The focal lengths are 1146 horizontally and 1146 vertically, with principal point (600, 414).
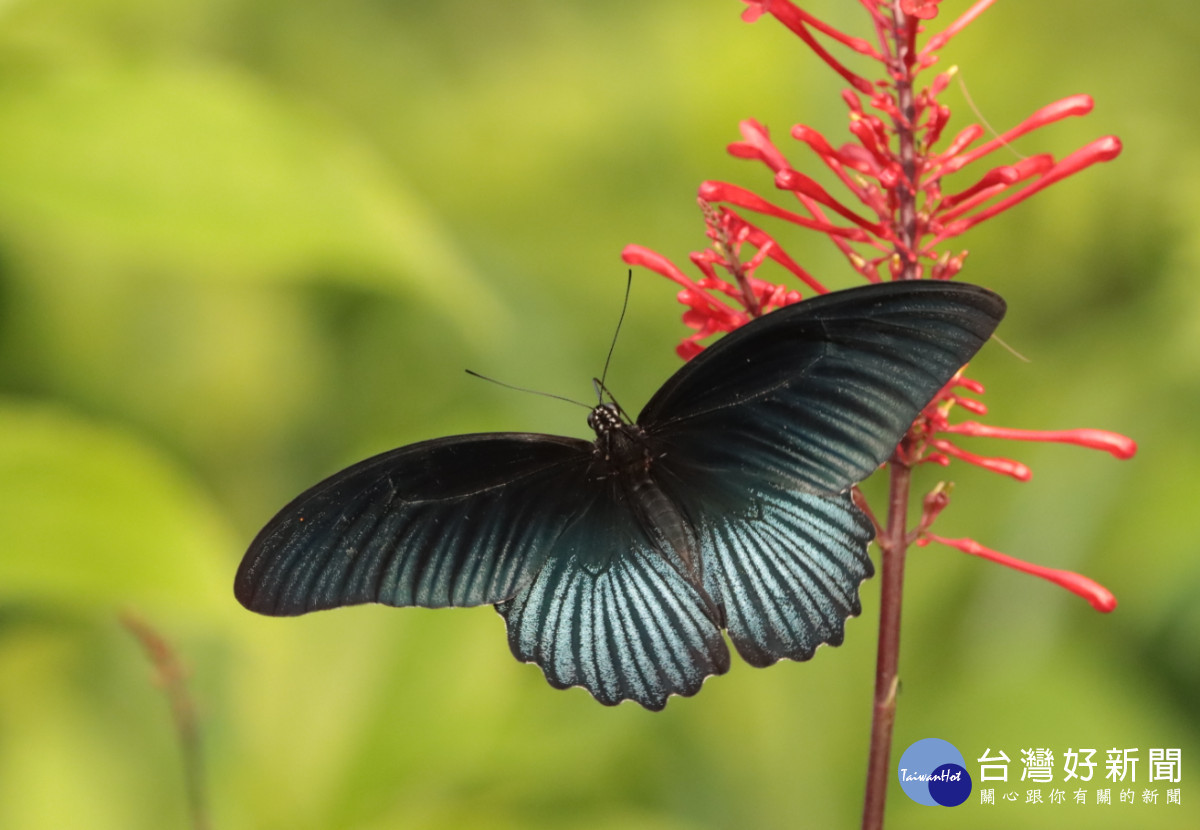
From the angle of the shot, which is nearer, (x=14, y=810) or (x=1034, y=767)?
(x=14, y=810)

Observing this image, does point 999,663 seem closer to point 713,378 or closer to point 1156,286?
point 1156,286

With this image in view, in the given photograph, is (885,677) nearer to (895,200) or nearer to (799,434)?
(799,434)

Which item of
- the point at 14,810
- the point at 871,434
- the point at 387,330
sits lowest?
the point at 14,810

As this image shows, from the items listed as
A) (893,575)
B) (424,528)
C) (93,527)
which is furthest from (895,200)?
(93,527)

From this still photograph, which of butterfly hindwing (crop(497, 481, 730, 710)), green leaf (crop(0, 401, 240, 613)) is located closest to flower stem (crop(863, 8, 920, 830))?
butterfly hindwing (crop(497, 481, 730, 710))

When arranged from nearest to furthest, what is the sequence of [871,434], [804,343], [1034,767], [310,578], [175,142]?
[871,434]
[804,343]
[310,578]
[175,142]
[1034,767]

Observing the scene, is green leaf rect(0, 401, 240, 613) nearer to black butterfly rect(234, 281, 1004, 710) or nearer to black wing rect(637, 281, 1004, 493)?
black butterfly rect(234, 281, 1004, 710)

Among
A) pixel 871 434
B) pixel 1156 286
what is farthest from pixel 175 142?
pixel 1156 286
